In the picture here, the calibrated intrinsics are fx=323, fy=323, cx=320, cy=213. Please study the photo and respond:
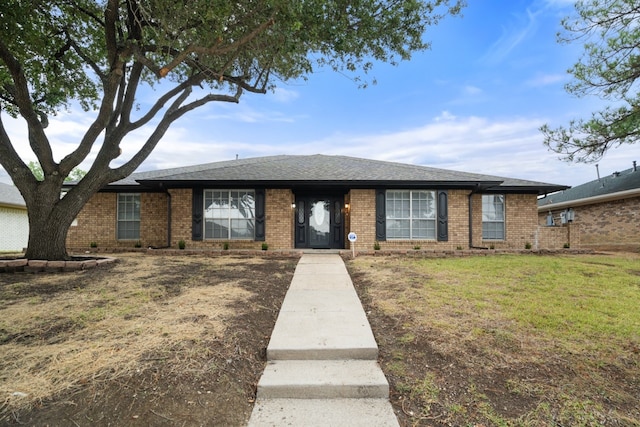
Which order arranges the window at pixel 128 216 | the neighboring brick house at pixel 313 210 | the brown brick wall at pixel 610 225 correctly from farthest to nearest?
the brown brick wall at pixel 610 225 → the window at pixel 128 216 → the neighboring brick house at pixel 313 210

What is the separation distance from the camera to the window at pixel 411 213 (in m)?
11.6

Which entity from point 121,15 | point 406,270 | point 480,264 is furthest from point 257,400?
point 121,15

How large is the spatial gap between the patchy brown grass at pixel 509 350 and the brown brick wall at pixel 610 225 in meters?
9.26

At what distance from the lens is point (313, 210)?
1245cm

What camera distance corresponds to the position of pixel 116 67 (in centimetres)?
724

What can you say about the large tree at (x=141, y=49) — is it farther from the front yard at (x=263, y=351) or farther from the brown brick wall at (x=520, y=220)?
the brown brick wall at (x=520, y=220)

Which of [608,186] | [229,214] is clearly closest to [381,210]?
[229,214]

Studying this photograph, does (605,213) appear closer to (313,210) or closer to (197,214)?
(313,210)

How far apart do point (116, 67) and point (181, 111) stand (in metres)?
2.01

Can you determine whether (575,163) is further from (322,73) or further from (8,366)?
(8,366)

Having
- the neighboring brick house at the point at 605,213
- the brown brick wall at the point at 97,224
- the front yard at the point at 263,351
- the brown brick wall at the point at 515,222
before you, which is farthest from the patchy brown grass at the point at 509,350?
the brown brick wall at the point at 97,224

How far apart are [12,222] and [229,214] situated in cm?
1360

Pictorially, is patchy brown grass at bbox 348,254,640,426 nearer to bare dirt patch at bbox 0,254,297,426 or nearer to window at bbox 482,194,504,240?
bare dirt patch at bbox 0,254,297,426

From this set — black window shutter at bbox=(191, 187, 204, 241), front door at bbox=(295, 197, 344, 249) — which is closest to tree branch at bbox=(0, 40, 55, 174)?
black window shutter at bbox=(191, 187, 204, 241)
